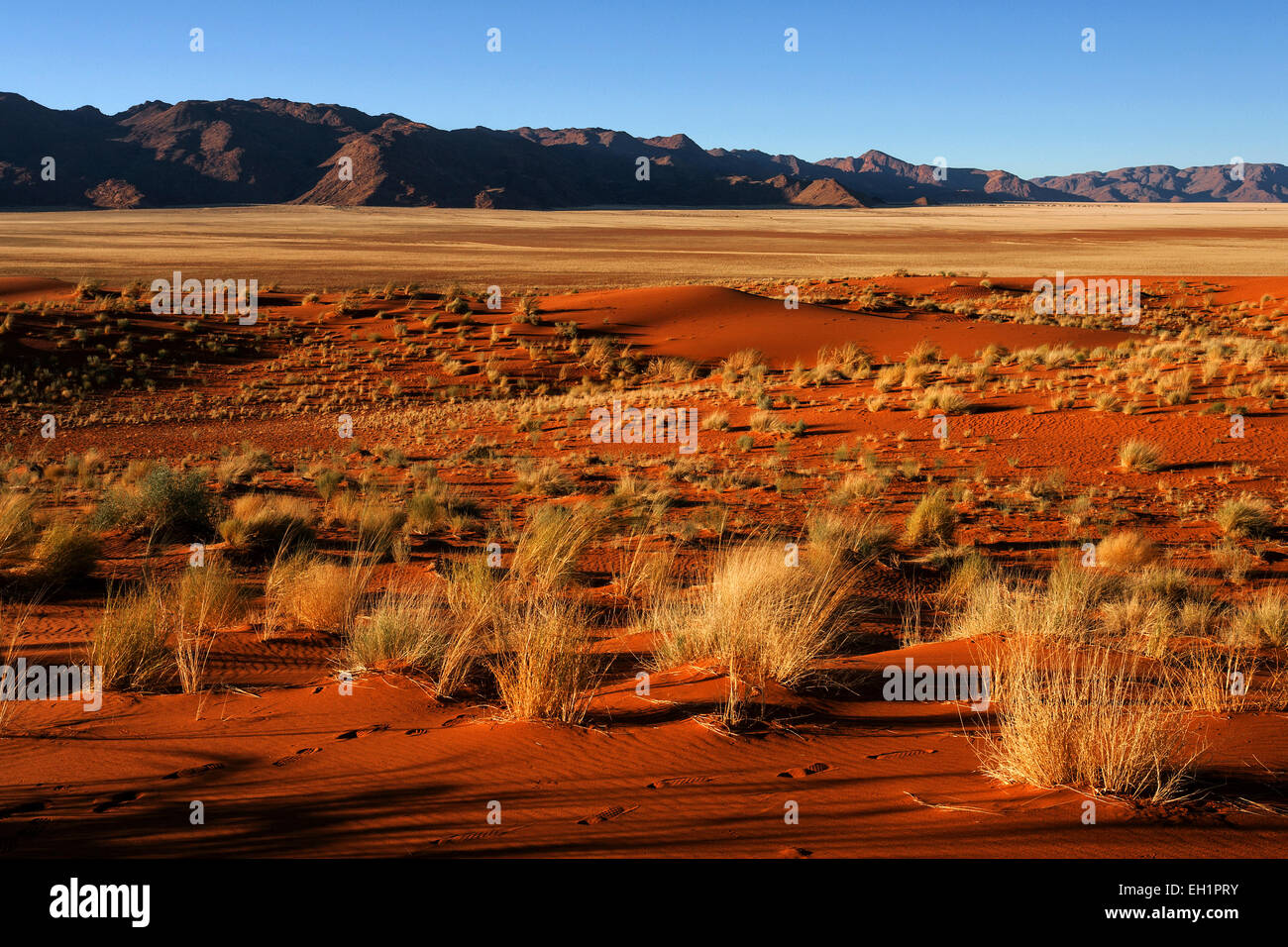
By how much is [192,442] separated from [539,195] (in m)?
178

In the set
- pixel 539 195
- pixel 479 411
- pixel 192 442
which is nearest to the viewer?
pixel 192 442

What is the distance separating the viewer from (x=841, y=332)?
32.9 metres

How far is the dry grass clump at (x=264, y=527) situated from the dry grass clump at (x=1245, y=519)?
37.4 ft

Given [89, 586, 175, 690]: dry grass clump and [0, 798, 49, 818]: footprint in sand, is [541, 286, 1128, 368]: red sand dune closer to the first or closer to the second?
[89, 586, 175, 690]: dry grass clump

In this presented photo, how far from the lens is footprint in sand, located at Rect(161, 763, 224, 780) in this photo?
4.47 m

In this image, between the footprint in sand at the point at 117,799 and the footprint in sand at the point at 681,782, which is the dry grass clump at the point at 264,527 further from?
the footprint in sand at the point at 681,782

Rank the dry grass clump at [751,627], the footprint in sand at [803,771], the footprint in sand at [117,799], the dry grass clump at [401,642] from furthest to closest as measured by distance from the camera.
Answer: the dry grass clump at [401,642] → the dry grass clump at [751,627] → the footprint in sand at [803,771] → the footprint in sand at [117,799]

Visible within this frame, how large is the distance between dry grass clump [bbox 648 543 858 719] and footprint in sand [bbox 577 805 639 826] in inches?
46.2

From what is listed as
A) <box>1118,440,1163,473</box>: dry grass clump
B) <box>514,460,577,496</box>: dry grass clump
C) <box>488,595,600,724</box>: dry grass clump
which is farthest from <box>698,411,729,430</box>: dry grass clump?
<box>488,595,600,724</box>: dry grass clump

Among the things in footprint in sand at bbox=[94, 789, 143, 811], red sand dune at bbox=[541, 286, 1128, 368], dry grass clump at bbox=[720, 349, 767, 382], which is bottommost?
footprint in sand at bbox=[94, 789, 143, 811]

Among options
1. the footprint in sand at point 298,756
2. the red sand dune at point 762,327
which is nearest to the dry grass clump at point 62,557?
the footprint in sand at point 298,756

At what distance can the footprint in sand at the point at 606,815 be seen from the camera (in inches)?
154

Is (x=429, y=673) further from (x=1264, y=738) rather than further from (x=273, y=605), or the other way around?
(x=1264, y=738)
